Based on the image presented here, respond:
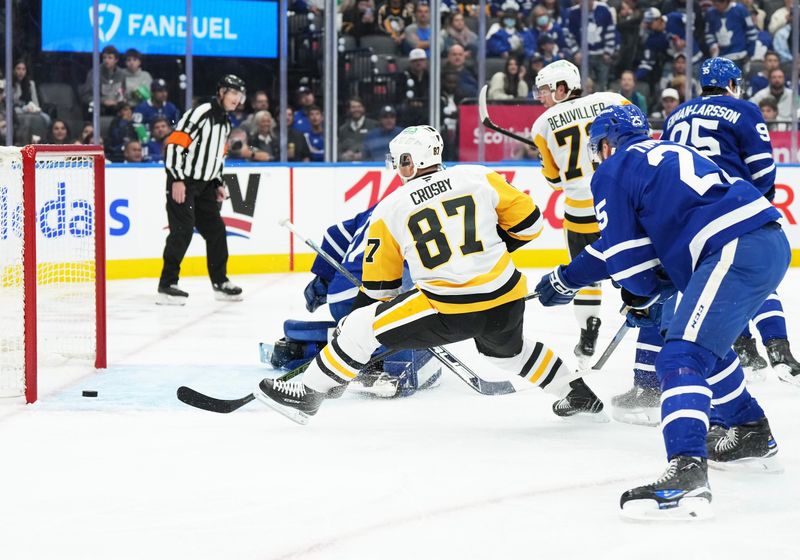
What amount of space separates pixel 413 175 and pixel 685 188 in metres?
0.90

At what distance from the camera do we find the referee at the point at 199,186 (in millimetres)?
6203

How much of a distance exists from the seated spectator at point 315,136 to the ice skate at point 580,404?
473cm

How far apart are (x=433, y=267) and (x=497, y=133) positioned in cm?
520

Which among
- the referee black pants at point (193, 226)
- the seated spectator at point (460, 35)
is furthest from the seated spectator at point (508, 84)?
the referee black pants at point (193, 226)

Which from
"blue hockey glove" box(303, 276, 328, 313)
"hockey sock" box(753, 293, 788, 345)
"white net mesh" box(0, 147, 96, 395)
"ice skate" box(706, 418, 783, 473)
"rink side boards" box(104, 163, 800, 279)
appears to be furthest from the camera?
"rink side boards" box(104, 163, 800, 279)

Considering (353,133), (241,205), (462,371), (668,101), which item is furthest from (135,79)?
(462,371)

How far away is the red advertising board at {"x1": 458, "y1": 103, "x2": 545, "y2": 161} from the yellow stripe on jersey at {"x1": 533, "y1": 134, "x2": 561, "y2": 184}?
3519 millimetres

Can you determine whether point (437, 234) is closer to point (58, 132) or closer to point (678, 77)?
point (58, 132)

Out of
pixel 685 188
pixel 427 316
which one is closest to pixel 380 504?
pixel 427 316

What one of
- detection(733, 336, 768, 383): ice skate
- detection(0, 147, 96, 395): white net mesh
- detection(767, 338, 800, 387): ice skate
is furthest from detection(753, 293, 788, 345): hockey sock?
detection(0, 147, 96, 395): white net mesh

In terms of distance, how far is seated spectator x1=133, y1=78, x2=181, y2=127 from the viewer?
759cm

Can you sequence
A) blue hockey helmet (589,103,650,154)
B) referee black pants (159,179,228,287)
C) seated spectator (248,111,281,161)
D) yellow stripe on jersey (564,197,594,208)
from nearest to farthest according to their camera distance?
blue hockey helmet (589,103,650,154)
yellow stripe on jersey (564,197,594,208)
referee black pants (159,179,228,287)
seated spectator (248,111,281,161)

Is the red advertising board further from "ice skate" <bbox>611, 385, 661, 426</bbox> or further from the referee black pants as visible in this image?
"ice skate" <bbox>611, 385, 661, 426</bbox>

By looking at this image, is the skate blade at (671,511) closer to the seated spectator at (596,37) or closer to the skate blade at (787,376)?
the skate blade at (787,376)
